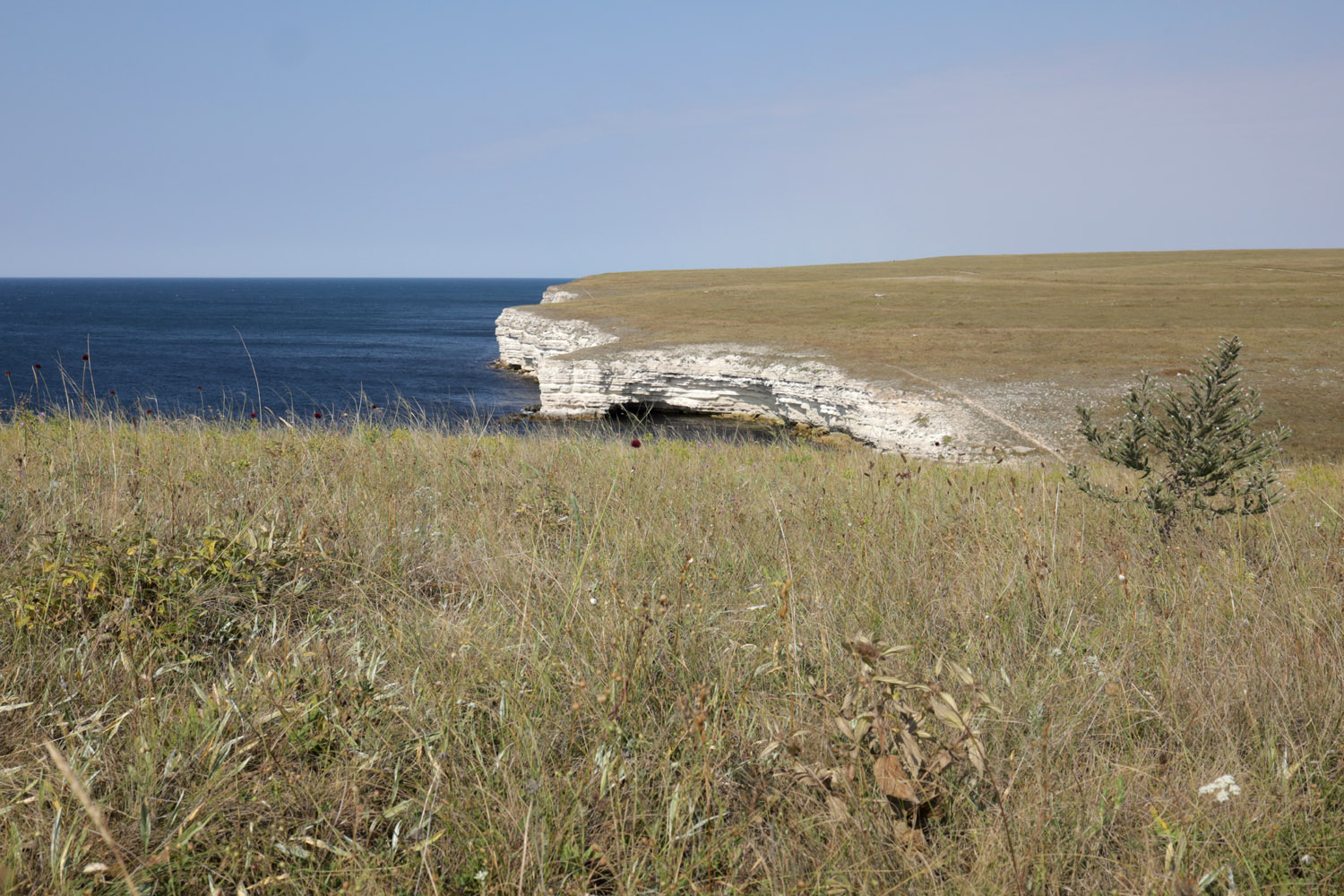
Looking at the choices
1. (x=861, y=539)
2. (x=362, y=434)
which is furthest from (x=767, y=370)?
(x=861, y=539)

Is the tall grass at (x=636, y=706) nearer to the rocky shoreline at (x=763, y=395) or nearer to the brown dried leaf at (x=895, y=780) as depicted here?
the brown dried leaf at (x=895, y=780)

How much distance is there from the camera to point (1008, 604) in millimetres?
2754

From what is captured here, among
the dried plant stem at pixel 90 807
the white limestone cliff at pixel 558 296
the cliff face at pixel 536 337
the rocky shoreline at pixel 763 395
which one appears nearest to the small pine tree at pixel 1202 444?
the dried plant stem at pixel 90 807

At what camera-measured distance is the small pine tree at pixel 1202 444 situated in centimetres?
398

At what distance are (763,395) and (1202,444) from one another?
70.9 feet

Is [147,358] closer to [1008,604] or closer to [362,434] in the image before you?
[362,434]

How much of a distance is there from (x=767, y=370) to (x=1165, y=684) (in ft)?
76.8

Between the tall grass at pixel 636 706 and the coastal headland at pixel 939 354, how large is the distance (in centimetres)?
413

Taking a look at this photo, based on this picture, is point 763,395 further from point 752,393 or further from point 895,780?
point 895,780

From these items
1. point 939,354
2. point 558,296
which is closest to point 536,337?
point 939,354

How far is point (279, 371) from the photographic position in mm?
41781

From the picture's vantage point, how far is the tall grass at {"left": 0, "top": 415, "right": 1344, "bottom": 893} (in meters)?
1.58

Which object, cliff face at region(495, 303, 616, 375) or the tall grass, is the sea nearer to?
cliff face at region(495, 303, 616, 375)

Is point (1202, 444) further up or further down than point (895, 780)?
further up
